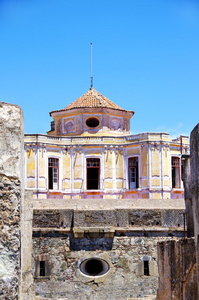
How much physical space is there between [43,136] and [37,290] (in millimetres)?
13318

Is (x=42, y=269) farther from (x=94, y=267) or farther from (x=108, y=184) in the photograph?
(x=108, y=184)

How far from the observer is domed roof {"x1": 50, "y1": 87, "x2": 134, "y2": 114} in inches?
1241

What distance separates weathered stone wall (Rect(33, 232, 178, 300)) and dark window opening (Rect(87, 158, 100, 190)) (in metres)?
12.4

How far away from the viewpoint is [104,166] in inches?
1138

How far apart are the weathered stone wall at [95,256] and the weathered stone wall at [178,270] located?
426cm

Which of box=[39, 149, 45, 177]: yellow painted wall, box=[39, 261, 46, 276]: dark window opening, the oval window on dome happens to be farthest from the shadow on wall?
the oval window on dome

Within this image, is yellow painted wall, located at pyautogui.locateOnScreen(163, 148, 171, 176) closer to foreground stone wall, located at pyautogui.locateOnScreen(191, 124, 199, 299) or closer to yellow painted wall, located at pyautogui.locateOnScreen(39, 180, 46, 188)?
yellow painted wall, located at pyautogui.locateOnScreen(39, 180, 46, 188)

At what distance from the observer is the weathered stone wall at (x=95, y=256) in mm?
16125

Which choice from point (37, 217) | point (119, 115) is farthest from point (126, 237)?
point (119, 115)

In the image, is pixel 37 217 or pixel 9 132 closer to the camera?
pixel 9 132

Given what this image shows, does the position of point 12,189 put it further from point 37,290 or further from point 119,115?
point 119,115

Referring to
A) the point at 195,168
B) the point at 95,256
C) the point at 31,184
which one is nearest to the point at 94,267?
the point at 95,256

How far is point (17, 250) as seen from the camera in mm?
3250

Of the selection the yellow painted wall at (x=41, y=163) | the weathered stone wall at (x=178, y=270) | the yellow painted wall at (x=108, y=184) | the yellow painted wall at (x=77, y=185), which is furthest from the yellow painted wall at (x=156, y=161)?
the weathered stone wall at (x=178, y=270)
